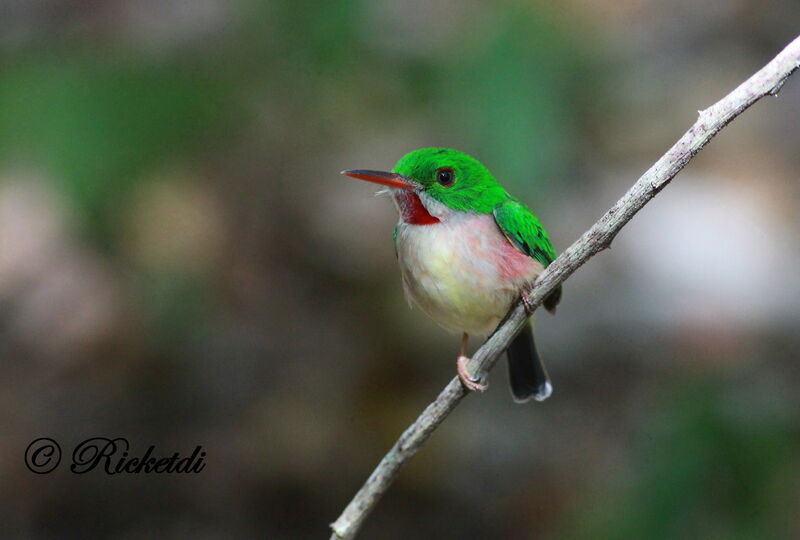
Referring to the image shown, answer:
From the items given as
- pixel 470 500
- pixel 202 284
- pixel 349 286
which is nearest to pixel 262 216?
pixel 349 286

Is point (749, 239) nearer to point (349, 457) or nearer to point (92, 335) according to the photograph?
point (349, 457)

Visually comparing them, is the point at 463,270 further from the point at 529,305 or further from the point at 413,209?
the point at 529,305

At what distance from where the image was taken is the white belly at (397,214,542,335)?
2.27 meters

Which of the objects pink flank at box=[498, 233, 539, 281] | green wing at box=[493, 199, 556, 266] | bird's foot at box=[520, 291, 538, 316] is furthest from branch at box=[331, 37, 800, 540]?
green wing at box=[493, 199, 556, 266]

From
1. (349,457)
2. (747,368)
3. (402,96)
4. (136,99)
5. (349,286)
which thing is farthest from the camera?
(349,286)

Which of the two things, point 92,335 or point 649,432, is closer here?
point 649,432

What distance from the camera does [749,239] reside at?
17.1 feet

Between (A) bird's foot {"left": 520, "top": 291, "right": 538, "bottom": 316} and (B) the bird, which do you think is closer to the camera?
(A) bird's foot {"left": 520, "top": 291, "right": 538, "bottom": 316}

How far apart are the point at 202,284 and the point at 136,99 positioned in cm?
147

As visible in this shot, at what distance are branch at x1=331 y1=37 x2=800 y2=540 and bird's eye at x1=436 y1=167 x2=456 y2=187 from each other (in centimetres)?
43

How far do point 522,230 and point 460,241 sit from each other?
0.59 ft

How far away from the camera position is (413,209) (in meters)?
2.41

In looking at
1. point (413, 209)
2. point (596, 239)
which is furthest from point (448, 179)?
point (596, 239)

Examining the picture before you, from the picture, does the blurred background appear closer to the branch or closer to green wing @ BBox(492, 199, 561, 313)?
green wing @ BBox(492, 199, 561, 313)
